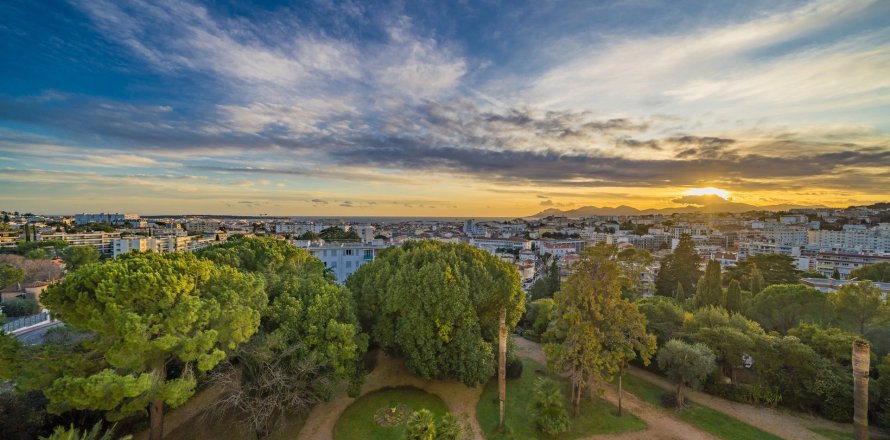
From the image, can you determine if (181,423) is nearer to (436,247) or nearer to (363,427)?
(363,427)

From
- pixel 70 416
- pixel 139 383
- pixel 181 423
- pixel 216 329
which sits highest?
pixel 216 329

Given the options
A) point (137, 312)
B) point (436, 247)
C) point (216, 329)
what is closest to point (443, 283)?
point (436, 247)

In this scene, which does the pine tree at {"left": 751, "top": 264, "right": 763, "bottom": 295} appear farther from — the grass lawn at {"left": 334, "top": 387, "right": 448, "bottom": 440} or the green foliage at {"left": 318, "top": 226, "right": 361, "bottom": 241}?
the green foliage at {"left": 318, "top": 226, "right": 361, "bottom": 241}

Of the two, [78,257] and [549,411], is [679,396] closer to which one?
[549,411]

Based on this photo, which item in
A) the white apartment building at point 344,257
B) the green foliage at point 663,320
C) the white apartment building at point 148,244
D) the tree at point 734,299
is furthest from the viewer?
the white apartment building at point 148,244

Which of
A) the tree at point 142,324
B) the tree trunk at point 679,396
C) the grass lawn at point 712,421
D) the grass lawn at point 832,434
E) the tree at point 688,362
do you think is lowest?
the grass lawn at point 712,421

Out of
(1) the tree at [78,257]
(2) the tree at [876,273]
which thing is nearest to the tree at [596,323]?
(2) the tree at [876,273]

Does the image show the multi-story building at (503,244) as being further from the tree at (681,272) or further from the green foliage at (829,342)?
the green foliage at (829,342)
